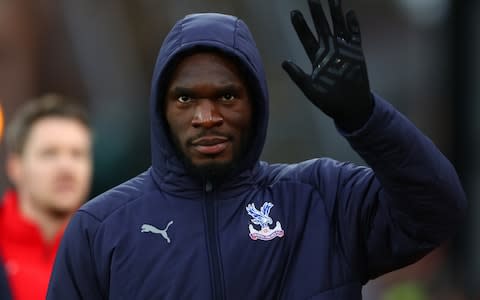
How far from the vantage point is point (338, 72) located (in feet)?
11.9

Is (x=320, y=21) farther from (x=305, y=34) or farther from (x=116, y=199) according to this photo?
(x=116, y=199)

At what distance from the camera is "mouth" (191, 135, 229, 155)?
3.89 metres

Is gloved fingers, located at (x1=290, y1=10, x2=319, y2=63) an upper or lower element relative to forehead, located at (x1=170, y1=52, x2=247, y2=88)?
upper

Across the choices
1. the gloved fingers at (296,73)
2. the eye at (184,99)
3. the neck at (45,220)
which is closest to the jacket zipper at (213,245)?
the eye at (184,99)

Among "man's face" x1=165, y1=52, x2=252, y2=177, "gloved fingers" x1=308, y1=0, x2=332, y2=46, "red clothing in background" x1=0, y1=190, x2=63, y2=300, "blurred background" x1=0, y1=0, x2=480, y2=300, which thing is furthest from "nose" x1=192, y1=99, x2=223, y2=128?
"blurred background" x1=0, y1=0, x2=480, y2=300

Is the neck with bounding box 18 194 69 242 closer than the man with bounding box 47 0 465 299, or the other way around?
the man with bounding box 47 0 465 299

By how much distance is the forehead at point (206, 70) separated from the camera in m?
3.91

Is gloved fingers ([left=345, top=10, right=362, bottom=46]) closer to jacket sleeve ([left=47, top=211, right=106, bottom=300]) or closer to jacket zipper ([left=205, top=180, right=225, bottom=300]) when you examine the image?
jacket zipper ([left=205, top=180, right=225, bottom=300])

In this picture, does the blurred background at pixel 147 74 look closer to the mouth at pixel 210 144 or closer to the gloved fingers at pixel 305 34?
the mouth at pixel 210 144

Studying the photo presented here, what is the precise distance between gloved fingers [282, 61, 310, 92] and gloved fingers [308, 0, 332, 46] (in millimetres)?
107

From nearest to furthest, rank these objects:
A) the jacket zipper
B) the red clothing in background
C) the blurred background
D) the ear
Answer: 1. the jacket zipper
2. the red clothing in background
3. the ear
4. the blurred background

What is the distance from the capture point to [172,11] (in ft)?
36.4

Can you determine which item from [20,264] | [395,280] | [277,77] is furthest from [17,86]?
[20,264]

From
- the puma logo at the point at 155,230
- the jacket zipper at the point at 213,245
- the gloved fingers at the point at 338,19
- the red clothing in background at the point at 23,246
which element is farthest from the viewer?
the red clothing in background at the point at 23,246
